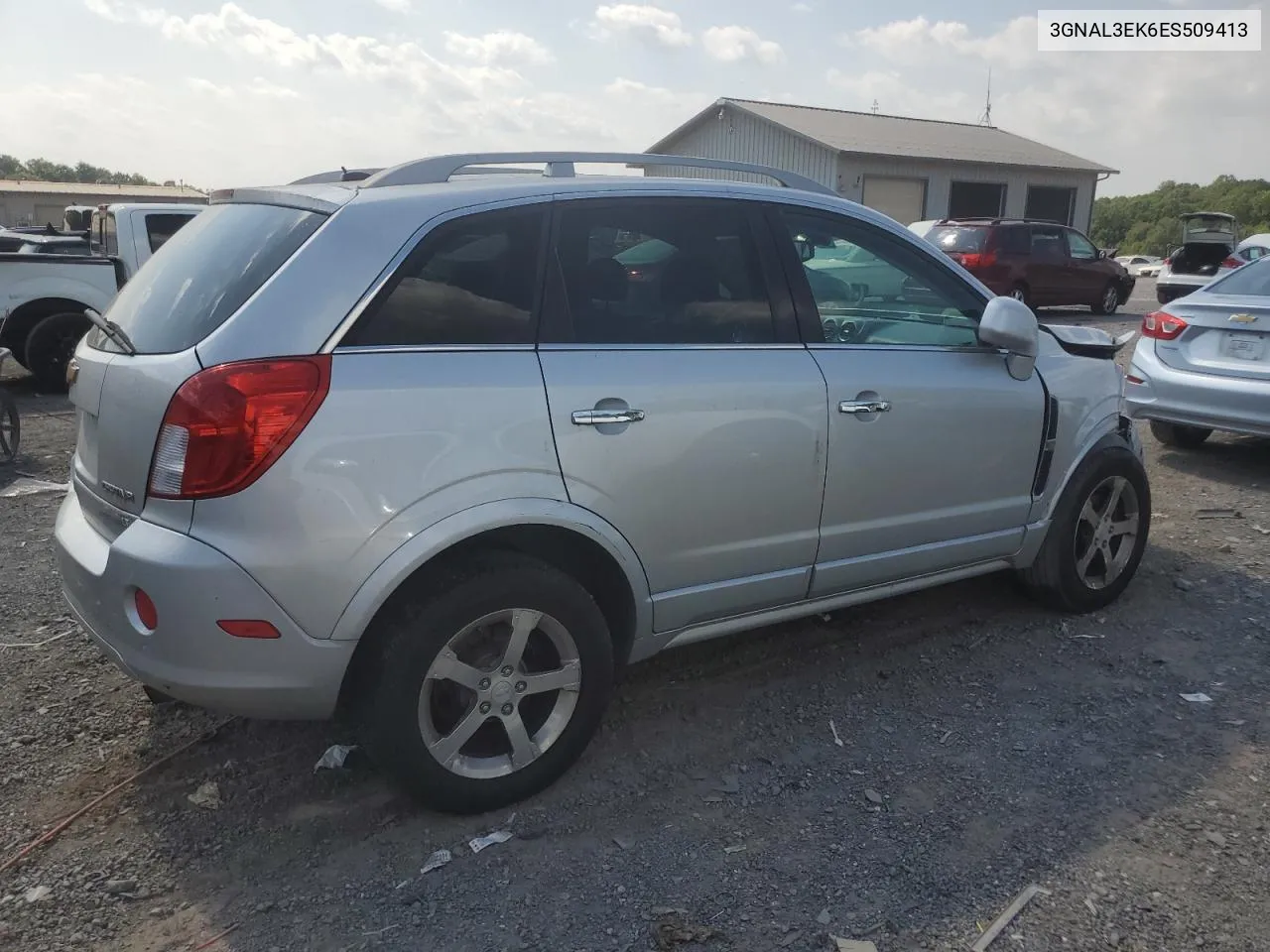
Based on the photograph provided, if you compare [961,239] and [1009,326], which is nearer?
[1009,326]

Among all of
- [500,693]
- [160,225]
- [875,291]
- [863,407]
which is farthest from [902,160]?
[500,693]

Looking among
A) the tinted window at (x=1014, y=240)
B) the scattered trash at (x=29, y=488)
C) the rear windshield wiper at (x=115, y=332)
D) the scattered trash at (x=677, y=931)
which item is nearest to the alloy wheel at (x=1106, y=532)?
the scattered trash at (x=677, y=931)

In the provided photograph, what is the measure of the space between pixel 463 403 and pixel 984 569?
245 centimetres

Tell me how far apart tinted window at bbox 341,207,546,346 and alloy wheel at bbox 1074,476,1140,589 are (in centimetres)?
273

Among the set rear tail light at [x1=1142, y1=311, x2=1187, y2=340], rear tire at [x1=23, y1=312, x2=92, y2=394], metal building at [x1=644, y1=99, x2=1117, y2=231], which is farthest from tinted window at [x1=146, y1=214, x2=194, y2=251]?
metal building at [x1=644, y1=99, x2=1117, y2=231]

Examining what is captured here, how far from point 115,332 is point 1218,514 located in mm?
5937

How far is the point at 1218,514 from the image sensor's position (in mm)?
6113

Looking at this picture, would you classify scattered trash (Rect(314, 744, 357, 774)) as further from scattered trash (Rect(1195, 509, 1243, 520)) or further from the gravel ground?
scattered trash (Rect(1195, 509, 1243, 520))

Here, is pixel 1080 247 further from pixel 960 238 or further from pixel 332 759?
pixel 332 759

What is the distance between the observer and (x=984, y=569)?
4188 mm

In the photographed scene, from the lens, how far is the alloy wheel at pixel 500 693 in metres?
2.83

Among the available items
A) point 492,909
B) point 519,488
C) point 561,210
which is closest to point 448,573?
point 519,488

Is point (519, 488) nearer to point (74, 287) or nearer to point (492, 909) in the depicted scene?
point (492, 909)

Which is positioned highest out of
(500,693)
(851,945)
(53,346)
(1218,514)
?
(53,346)
